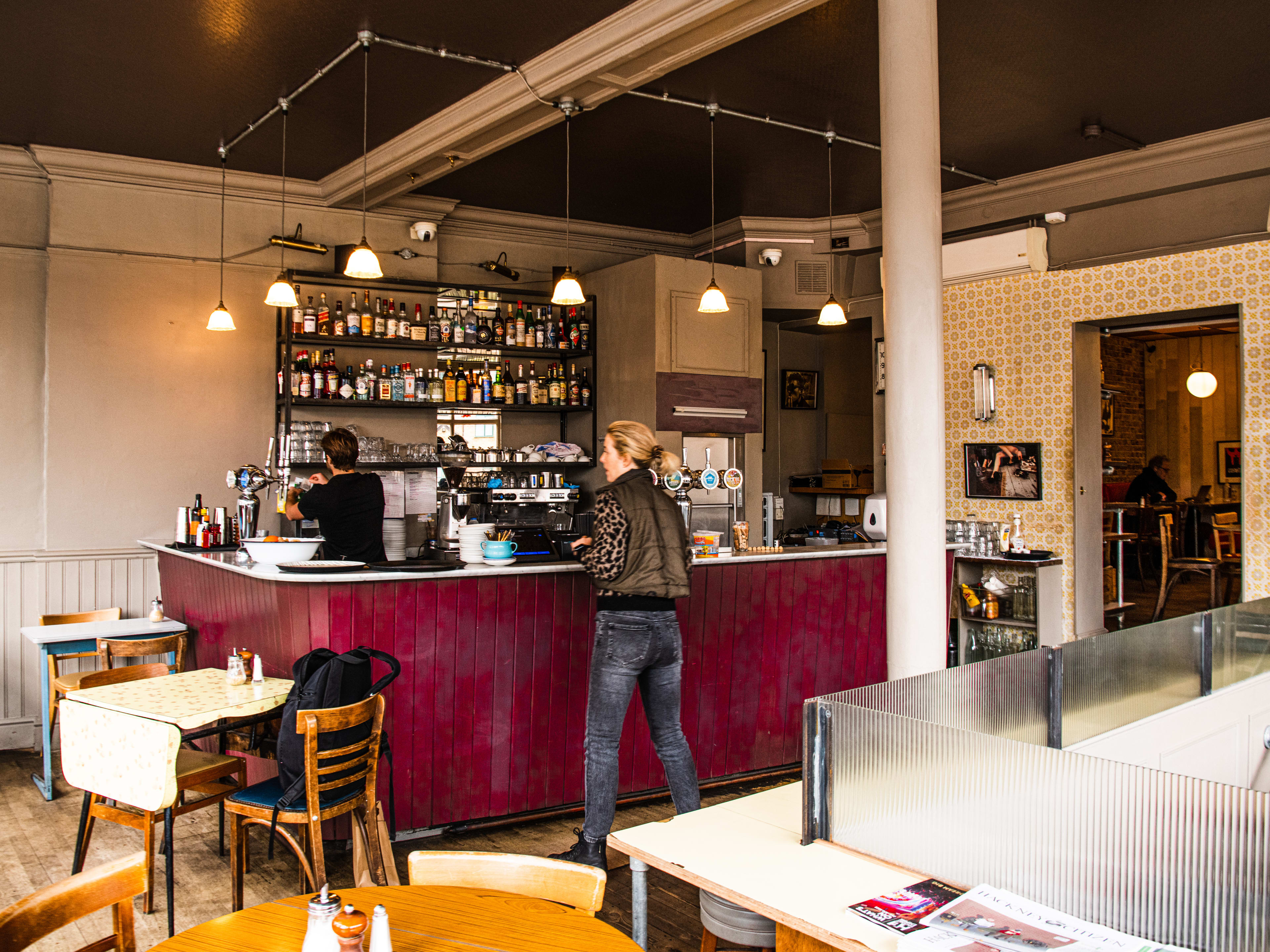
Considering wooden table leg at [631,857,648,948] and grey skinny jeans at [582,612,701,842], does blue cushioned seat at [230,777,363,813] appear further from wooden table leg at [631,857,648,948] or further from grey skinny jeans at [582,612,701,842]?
wooden table leg at [631,857,648,948]

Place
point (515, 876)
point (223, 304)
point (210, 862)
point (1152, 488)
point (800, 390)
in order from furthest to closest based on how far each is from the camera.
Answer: point (1152, 488) → point (800, 390) → point (223, 304) → point (210, 862) → point (515, 876)

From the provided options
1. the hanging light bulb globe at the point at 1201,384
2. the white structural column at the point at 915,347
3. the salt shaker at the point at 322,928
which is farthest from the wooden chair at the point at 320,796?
the hanging light bulb globe at the point at 1201,384

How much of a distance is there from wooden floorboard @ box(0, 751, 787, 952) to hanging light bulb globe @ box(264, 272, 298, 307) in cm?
300

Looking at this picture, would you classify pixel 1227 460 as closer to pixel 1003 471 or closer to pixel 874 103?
pixel 1003 471

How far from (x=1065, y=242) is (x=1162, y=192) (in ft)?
2.33

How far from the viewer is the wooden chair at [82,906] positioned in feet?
5.22

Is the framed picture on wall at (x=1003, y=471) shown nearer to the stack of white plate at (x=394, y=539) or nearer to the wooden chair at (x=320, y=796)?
the stack of white plate at (x=394, y=539)

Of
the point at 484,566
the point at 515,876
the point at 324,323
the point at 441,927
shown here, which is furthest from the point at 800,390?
the point at 441,927

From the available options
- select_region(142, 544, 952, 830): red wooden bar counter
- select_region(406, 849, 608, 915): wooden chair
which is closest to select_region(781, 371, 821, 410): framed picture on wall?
select_region(142, 544, 952, 830): red wooden bar counter

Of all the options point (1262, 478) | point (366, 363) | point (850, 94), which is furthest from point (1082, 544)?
point (366, 363)

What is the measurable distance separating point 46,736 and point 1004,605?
5967mm

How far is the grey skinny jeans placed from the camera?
3.52 meters

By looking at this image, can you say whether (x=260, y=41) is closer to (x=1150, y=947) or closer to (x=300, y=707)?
(x=300, y=707)

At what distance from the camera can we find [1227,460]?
40.0 ft
